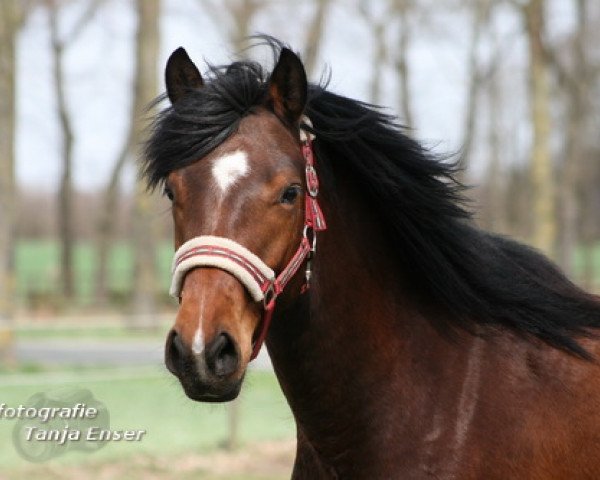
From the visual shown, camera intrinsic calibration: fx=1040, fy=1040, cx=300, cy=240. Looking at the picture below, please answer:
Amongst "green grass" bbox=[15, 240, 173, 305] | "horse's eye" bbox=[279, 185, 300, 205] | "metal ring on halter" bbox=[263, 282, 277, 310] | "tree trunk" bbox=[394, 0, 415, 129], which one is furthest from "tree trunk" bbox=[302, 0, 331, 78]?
"metal ring on halter" bbox=[263, 282, 277, 310]

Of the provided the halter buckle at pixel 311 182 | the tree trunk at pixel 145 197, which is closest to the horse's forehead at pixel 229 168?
the halter buckle at pixel 311 182

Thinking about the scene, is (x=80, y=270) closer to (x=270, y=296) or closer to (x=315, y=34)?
(x=315, y=34)

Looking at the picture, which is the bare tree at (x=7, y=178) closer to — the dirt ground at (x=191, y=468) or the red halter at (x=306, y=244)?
the dirt ground at (x=191, y=468)

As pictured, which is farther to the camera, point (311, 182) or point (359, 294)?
point (359, 294)

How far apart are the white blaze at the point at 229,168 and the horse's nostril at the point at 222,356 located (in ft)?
1.61

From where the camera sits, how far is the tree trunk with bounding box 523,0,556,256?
17516 millimetres

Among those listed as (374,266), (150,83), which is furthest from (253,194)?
(150,83)

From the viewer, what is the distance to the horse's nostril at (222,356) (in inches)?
116

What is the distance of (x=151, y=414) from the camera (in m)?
11.5

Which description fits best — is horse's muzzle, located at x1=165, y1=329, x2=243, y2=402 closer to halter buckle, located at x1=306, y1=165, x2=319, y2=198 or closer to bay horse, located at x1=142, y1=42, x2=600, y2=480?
bay horse, located at x1=142, y1=42, x2=600, y2=480

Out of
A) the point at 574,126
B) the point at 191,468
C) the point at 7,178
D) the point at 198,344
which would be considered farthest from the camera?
the point at 574,126

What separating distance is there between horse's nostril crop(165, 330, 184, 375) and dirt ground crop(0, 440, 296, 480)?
5.70 m

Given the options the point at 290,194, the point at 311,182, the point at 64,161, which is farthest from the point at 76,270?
the point at 290,194

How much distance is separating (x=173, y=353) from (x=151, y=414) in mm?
8737
